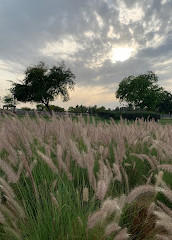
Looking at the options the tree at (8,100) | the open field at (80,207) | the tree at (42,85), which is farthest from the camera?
the tree at (8,100)

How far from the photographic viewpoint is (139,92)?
55469 millimetres

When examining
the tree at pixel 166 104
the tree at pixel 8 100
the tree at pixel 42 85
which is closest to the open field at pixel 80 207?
the tree at pixel 42 85

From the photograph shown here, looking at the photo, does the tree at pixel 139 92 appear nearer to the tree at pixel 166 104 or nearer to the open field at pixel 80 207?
the tree at pixel 166 104

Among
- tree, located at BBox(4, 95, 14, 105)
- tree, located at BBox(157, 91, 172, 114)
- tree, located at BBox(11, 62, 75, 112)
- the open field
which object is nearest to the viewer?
the open field

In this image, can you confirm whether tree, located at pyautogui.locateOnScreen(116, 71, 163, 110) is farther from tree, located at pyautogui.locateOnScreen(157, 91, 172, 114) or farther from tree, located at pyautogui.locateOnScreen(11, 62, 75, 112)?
tree, located at pyautogui.locateOnScreen(157, 91, 172, 114)

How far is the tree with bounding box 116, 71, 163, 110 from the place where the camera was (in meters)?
55.2

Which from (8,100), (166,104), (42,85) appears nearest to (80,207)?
(42,85)

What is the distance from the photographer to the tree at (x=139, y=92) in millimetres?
55250

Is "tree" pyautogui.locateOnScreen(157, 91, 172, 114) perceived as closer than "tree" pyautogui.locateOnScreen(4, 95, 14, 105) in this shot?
No

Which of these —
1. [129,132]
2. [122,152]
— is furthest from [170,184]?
[129,132]

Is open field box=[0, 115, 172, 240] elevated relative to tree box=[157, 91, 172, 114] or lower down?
lower down

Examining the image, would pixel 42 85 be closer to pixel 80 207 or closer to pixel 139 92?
pixel 139 92

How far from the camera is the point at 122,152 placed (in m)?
2.26

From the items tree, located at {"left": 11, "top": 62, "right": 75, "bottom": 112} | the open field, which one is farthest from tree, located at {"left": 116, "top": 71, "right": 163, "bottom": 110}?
the open field
